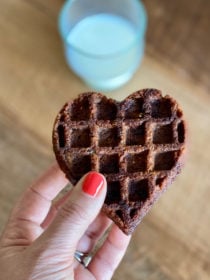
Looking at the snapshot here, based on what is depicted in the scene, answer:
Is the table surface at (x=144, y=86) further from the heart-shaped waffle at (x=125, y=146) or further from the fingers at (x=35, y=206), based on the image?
the heart-shaped waffle at (x=125, y=146)

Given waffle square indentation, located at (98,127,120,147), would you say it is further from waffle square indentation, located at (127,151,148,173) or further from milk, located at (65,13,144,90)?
milk, located at (65,13,144,90)

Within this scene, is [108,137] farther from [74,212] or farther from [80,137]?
[74,212]

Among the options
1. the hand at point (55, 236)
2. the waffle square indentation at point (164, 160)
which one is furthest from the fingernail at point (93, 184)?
the waffle square indentation at point (164, 160)

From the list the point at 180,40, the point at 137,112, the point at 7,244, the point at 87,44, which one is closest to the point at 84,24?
the point at 87,44

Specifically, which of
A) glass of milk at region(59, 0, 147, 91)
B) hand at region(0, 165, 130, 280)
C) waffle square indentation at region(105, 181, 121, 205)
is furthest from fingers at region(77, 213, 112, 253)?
glass of milk at region(59, 0, 147, 91)

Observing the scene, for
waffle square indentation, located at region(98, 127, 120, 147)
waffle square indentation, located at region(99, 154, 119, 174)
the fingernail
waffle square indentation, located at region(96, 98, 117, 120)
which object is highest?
waffle square indentation, located at region(96, 98, 117, 120)
